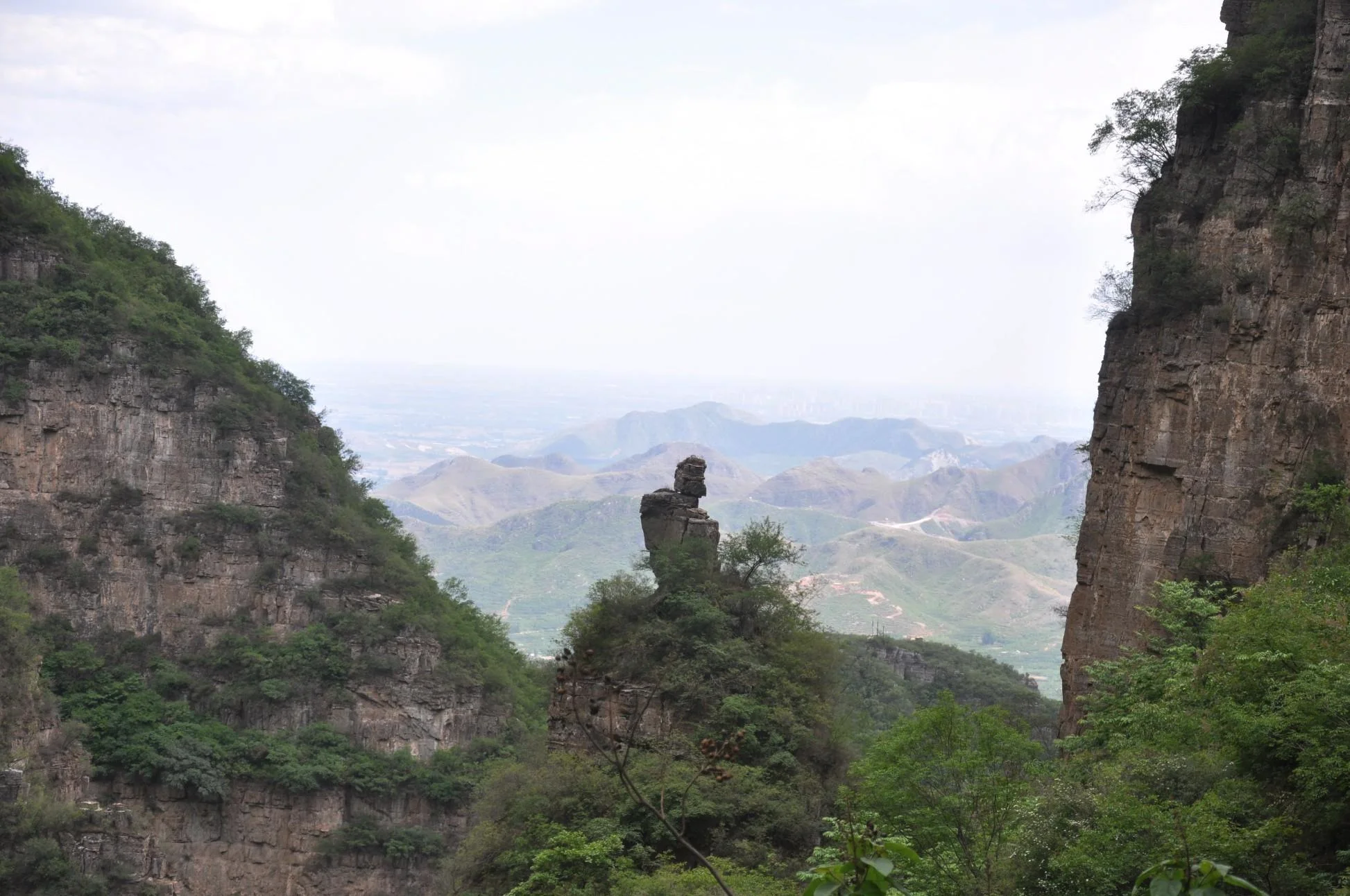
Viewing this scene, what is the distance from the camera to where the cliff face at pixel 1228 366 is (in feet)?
87.3

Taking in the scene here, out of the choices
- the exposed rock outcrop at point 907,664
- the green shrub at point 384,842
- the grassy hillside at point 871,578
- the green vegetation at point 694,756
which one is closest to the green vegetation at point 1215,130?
the green vegetation at point 694,756

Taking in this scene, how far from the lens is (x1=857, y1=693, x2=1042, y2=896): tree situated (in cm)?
2009

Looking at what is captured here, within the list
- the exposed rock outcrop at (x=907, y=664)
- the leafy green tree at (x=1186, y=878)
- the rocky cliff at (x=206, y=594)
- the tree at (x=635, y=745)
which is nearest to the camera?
the leafy green tree at (x=1186, y=878)

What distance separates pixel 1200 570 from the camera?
27.5 metres

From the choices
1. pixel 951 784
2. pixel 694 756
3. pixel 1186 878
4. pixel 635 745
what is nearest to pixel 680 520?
pixel 694 756

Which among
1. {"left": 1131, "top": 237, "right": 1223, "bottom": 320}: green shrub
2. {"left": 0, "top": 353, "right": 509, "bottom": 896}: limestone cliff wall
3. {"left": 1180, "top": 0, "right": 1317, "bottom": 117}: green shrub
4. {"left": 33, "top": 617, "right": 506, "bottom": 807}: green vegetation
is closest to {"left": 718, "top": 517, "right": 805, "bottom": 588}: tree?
{"left": 1131, "top": 237, "right": 1223, "bottom": 320}: green shrub

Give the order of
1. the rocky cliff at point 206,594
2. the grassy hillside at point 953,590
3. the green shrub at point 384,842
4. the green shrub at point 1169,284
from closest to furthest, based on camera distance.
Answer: the green shrub at point 1169,284
the green shrub at point 384,842
the rocky cliff at point 206,594
the grassy hillside at point 953,590

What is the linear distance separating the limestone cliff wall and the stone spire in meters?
23.0

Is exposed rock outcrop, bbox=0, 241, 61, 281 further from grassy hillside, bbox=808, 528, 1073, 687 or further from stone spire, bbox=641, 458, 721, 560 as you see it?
grassy hillside, bbox=808, 528, 1073, 687

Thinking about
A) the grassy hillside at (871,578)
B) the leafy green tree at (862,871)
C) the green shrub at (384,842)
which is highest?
the leafy green tree at (862,871)

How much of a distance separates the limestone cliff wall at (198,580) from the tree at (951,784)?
114 ft

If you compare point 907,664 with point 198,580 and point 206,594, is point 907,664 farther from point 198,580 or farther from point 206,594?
point 198,580

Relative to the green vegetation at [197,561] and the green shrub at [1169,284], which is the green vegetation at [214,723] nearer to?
the green vegetation at [197,561]

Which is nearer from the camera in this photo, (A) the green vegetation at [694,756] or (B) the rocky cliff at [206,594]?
(A) the green vegetation at [694,756]
